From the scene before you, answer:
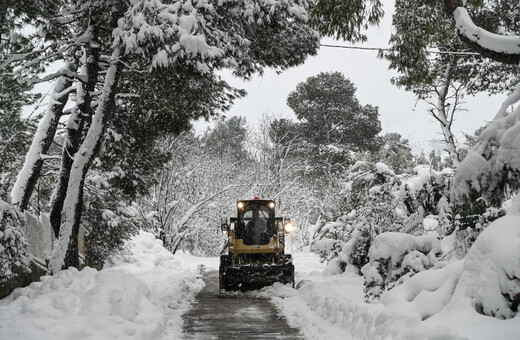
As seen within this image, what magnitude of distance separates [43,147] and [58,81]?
5.93 feet

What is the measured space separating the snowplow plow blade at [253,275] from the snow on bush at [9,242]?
5556 mm

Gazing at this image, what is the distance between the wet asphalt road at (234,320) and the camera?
22.6 ft

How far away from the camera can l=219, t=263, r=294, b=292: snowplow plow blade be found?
Result: 11828mm

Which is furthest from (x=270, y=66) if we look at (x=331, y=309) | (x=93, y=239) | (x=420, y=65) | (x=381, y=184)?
(x=93, y=239)

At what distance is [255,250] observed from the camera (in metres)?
13.4

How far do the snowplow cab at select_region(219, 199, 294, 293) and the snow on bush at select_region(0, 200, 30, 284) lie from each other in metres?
5.65

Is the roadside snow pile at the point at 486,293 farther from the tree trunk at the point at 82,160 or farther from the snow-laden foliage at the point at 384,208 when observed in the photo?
the tree trunk at the point at 82,160

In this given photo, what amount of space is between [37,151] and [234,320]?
23.1 feet

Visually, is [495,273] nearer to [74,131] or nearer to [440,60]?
[74,131]

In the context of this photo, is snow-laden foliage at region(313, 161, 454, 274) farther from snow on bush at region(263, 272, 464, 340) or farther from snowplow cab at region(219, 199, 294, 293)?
snowplow cab at region(219, 199, 294, 293)

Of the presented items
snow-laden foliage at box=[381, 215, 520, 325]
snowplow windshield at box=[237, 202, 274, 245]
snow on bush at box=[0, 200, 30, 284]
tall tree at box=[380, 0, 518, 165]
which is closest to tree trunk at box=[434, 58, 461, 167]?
tall tree at box=[380, 0, 518, 165]

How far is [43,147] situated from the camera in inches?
461

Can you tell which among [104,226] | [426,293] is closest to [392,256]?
[426,293]

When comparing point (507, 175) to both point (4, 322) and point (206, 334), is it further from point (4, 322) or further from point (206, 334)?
point (4, 322)
